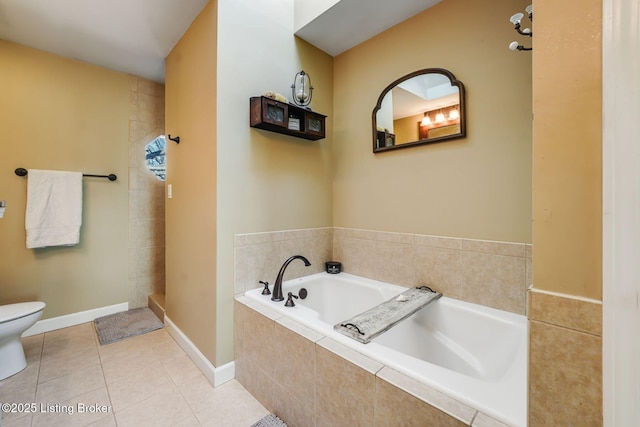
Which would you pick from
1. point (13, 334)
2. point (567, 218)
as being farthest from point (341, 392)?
point (13, 334)

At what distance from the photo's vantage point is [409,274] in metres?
1.97

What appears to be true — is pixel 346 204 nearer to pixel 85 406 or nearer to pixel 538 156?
pixel 538 156

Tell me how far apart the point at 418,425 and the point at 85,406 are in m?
1.81

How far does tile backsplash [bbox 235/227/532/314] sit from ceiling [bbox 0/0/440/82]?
5.31 feet

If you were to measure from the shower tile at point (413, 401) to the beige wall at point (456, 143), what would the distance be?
3.57 feet

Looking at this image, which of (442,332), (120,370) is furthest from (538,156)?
(120,370)

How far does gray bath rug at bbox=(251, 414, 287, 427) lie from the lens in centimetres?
136

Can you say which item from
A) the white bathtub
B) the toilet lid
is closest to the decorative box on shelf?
the white bathtub

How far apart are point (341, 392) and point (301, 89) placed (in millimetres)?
1988

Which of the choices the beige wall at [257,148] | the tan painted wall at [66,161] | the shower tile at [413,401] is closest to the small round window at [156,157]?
the tan painted wall at [66,161]

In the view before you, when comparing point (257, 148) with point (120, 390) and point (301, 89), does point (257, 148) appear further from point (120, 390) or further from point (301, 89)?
point (120, 390)

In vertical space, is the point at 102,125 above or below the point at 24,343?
above

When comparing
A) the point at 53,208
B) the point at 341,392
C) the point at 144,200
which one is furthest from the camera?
the point at 144,200

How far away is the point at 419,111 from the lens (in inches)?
74.7
